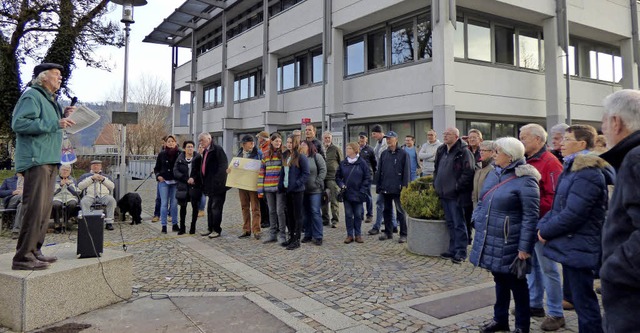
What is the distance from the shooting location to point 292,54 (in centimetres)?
2183

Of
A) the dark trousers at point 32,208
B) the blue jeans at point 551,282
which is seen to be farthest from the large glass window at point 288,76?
the blue jeans at point 551,282

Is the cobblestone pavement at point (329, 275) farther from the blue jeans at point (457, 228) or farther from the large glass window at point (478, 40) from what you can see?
the large glass window at point (478, 40)

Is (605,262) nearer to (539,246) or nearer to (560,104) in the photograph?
(539,246)

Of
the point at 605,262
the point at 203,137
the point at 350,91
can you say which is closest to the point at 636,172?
the point at 605,262

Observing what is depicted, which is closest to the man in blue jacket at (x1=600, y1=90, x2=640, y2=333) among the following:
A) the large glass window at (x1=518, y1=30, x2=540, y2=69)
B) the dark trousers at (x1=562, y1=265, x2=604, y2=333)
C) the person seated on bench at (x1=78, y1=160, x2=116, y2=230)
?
the dark trousers at (x1=562, y1=265, x2=604, y2=333)

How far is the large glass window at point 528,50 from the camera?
16516 millimetres

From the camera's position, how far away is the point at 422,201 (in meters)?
6.54

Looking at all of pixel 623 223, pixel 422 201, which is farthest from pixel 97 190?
pixel 623 223

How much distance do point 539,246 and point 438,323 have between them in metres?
1.24

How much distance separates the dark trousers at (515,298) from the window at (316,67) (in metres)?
16.8

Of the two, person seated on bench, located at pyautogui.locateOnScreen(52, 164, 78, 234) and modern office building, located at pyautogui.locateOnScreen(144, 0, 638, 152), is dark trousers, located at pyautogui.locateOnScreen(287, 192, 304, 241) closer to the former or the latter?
person seated on bench, located at pyautogui.locateOnScreen(52, 164, 78, 234)

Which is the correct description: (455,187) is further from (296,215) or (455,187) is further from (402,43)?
(402,43)

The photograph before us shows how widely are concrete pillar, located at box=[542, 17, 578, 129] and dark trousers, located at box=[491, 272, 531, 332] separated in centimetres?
1455

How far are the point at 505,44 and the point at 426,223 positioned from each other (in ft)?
40.2
